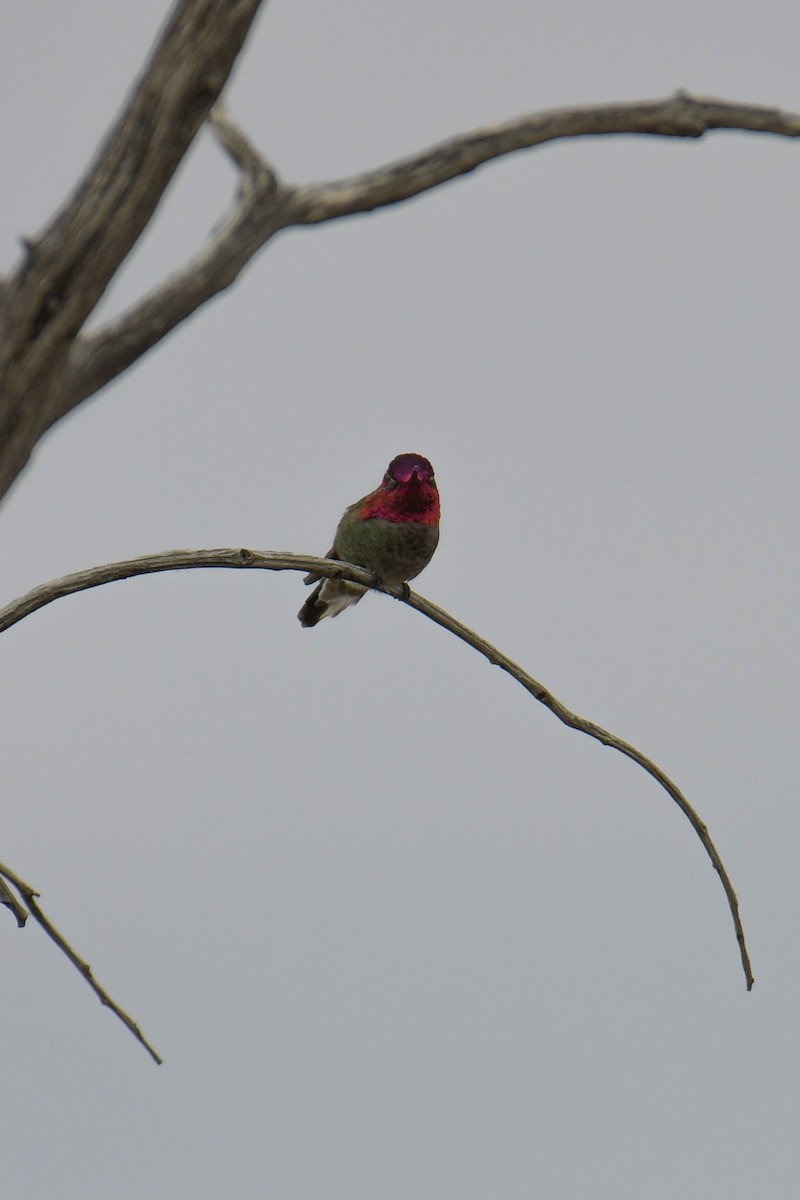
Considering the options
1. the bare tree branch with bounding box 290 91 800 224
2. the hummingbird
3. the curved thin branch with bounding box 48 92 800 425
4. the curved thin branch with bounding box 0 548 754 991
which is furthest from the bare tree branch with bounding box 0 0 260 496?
the hummingbird

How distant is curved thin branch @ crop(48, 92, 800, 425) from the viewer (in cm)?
470

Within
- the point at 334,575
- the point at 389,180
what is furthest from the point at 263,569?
the point at 389,180

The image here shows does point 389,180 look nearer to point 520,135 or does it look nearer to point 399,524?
point 520,135

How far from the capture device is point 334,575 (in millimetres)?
5324

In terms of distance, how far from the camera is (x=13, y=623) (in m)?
3.95

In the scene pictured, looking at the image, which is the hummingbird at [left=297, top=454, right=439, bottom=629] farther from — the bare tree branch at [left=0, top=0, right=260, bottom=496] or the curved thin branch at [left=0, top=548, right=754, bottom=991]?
the bare tree branch at [left=0, top=0, right=260, bottom=496]

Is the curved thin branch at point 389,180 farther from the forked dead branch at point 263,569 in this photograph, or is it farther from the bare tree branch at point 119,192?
the bare tree branch at point 119,192

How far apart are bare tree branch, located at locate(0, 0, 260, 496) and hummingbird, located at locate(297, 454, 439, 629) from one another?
427 centimetres

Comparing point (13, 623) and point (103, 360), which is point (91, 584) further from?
point (103, 360)

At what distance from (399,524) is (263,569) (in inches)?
128

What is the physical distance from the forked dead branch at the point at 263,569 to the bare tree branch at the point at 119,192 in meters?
0.71

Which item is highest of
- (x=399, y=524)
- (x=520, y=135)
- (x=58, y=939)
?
(x=520, y=135)

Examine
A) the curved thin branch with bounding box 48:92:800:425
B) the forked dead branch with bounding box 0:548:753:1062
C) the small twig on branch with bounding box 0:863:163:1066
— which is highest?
the curved thin branch with bounding box 48:92:800:425

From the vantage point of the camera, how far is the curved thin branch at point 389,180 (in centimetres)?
470
